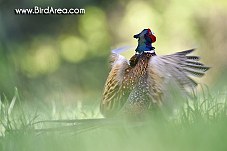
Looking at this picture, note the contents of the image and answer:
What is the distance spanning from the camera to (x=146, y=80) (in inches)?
96.4

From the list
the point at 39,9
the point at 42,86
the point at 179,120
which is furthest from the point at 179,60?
the point at 39,9

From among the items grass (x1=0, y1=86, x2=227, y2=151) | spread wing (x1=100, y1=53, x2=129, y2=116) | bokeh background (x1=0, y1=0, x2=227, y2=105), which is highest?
bokeh background (x1=0, y1=0, x2=227, y2=105)

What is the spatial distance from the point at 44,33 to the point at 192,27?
184 cm

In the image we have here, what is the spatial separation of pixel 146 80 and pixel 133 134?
19.5 inches

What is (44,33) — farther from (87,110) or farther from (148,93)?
(148,93)

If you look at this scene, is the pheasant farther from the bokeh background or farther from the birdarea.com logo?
the bokeh background

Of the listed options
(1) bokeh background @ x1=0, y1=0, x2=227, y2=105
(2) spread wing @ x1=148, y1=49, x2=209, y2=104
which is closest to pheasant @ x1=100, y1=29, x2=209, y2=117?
(2) spread wing @ x1=148, y1=49, x2=209, y2=104

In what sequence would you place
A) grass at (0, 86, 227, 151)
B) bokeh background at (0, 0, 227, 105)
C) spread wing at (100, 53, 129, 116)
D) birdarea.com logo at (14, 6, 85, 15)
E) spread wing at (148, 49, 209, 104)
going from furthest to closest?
bokeh background at (0, 0, 227, 105)
birdarea.com logo at (14, 6, 85, 15)
spread wing at (100, 53, 129, 116)
spread wing at (148, 49, 209, 104)
grass at (0, 86, 227, 151)

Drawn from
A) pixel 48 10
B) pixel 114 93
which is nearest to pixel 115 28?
pixel 48 10

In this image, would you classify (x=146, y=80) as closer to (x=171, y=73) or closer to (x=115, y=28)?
(x=171, y=73)

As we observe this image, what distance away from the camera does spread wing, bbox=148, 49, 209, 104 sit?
2354 mm

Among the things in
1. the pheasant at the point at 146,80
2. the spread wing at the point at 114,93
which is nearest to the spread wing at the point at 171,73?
the pheasant at the point at 146,80

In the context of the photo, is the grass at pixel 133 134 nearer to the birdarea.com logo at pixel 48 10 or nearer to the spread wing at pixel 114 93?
the spread wing at pixel 114 93

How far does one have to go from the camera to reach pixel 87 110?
3.08 metres
